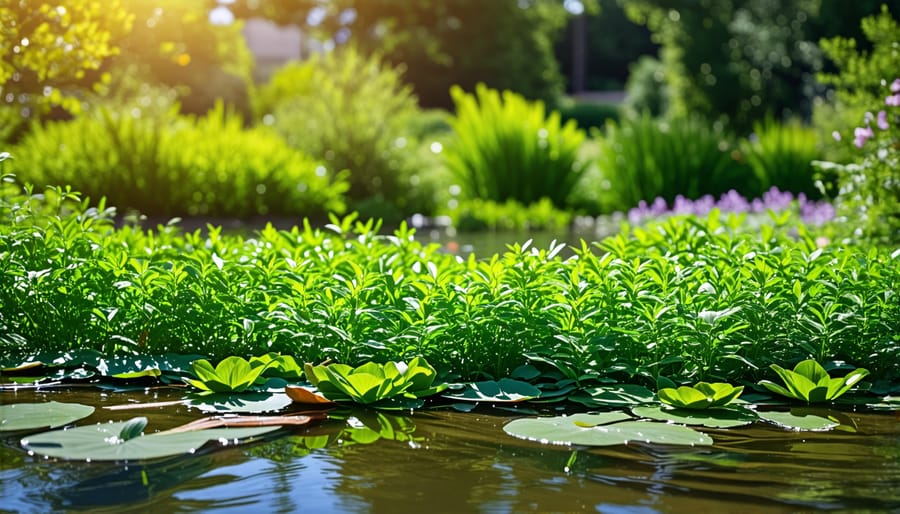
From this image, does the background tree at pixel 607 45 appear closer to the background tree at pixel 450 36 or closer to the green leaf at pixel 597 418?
the background tree at pixel 450 36

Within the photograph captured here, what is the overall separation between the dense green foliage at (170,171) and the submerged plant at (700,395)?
662 cm

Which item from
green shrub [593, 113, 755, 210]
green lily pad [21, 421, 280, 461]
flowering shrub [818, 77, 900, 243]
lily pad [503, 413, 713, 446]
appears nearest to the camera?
green lily pad [21, 421, 280, 461]

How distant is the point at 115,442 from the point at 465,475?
0.92 m

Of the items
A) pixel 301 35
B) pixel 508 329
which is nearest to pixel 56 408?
pixel 508 329

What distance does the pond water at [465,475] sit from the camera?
7.12ft

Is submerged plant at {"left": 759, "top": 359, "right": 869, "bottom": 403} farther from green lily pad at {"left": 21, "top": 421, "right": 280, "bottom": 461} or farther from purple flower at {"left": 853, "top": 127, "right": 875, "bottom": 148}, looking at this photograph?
purple flower at {"left": 853, "top": 127, "right": 875, "bottom": 148}

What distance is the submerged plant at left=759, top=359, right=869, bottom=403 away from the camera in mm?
3092

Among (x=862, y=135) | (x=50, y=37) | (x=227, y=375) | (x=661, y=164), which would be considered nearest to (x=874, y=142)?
(x=862, y=135)

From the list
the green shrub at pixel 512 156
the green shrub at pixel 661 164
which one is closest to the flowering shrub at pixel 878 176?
the green shrub at pixel 512 156

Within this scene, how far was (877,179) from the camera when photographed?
16.8 feet

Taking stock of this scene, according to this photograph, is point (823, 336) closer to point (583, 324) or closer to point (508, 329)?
point (583, 324)

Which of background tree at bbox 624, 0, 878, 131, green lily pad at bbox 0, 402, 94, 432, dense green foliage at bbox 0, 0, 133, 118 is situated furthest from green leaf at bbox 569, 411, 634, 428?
background tree at bbox 624, 0, 878, 131

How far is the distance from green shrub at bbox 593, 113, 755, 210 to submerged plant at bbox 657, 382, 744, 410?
28.2 ft

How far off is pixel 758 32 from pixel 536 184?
1144 cm
